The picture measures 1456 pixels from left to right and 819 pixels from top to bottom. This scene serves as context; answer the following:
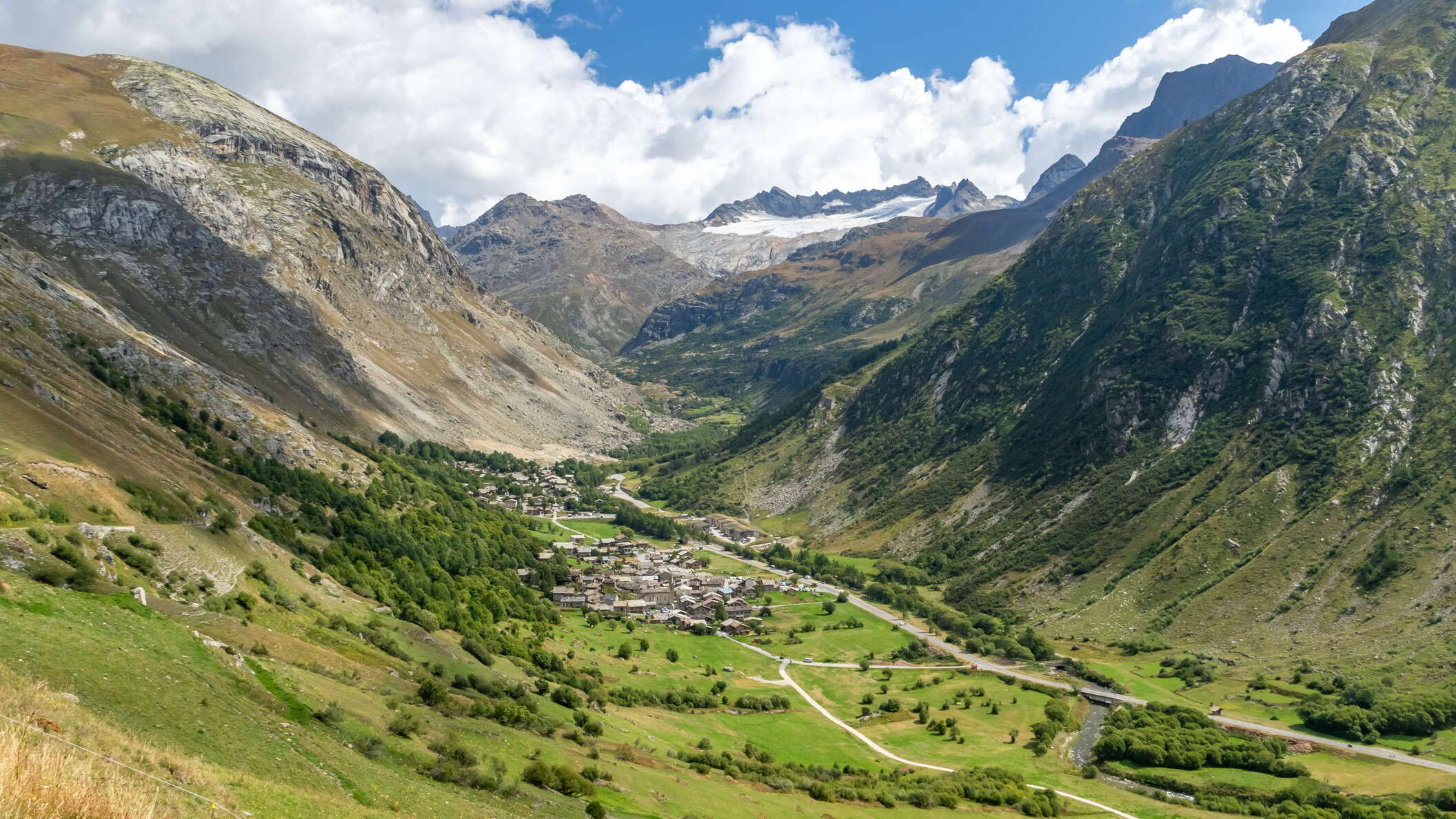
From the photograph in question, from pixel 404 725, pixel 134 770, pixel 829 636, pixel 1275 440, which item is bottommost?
pixel 829 636

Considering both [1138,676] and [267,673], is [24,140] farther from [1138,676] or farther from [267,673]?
[1138,676]

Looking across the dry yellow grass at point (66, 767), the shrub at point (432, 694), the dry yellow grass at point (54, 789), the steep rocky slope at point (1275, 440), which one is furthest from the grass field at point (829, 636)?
the dry yellow grass at point (54, 789)

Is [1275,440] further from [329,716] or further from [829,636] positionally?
[329,716]

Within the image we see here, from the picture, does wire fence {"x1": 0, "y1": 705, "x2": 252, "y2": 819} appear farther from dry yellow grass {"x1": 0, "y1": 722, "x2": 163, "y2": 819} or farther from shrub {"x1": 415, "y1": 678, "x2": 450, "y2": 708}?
shrub {"x1": 415, "y1": 678, "x2": 450, "y2": 708}

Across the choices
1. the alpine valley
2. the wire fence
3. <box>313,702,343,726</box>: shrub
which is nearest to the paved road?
the alpine valley

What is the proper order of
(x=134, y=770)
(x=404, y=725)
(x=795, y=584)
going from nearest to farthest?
(x=134, y=770) → (x=404, y=725) → (x=795, y=584)

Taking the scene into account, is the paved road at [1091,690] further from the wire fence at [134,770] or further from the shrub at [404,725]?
the wire fence at [134,770]

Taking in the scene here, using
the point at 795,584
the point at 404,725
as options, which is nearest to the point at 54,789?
the point at 404,725
